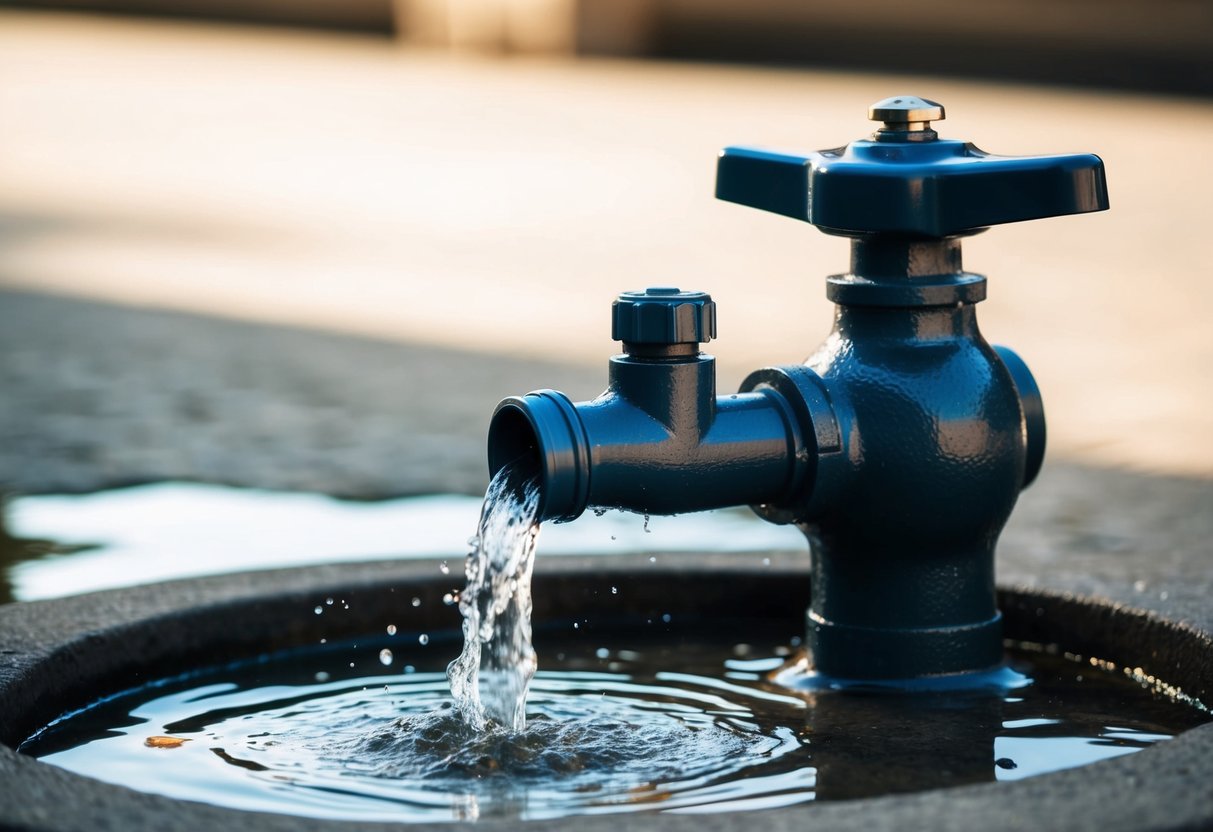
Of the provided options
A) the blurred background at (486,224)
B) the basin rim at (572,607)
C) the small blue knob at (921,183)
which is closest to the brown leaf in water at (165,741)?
the basin rim at (572,607)

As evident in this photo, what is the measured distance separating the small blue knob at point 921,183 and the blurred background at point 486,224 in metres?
1.95

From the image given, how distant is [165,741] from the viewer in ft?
7.07

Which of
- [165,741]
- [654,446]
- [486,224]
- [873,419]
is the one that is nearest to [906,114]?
[873,419]

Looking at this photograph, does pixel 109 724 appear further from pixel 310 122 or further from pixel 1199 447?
pixel 310 122

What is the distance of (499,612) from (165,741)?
40 cm

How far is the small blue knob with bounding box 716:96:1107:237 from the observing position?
213cm

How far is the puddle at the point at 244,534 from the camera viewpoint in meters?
3.32

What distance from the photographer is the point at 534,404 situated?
203cm

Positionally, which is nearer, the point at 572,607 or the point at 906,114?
the point at 906,114

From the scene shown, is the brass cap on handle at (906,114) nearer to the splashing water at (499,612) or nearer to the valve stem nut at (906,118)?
the valve stem nut at (906,118)

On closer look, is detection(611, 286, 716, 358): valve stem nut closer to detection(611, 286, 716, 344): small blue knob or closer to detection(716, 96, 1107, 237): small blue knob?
detection(611, 286, 716, 344): small blue knob

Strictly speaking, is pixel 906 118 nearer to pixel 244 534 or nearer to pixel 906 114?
pixel 906 114

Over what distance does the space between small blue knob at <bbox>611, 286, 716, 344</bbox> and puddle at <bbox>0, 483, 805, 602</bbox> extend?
116 cm

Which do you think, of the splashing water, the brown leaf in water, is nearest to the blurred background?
the splashing water
